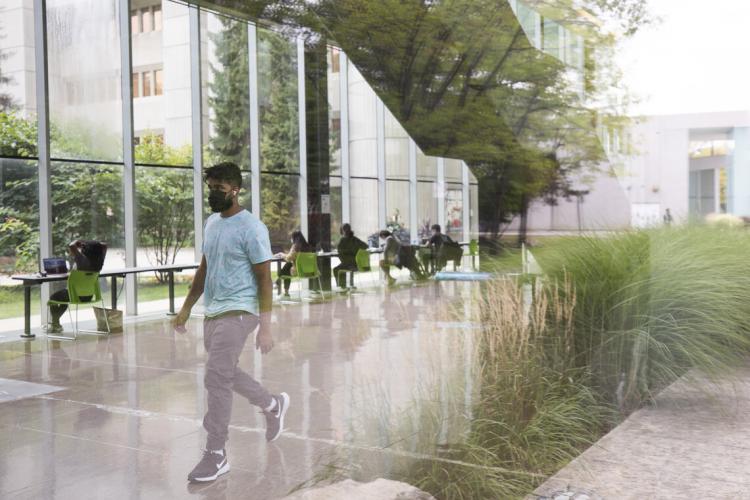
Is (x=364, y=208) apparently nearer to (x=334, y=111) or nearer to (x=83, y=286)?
(x=334, y=111)

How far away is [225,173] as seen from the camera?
2562 mm

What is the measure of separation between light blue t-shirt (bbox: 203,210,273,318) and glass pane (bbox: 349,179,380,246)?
61 centimetres

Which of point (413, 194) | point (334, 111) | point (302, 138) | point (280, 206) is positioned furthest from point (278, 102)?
point (413, 194)

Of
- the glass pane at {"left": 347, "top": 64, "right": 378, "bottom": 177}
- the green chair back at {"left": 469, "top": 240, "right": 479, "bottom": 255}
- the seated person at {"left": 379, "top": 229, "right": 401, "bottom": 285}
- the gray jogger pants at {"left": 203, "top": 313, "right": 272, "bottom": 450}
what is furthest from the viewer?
the green chair back at {"left": 469, "top": 240, "right": 479, "bottom": 255}

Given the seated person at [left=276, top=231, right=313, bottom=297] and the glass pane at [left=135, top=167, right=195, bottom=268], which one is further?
the seated person at [left=276, top=231, right=313, bottom=297]

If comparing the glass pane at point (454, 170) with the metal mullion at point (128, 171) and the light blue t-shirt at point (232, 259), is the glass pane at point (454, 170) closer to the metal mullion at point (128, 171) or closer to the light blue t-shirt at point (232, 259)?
the light blue t-shirt at point (232, 259)

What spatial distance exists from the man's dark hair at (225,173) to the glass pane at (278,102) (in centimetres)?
13

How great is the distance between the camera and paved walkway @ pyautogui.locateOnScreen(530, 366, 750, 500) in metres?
3.21

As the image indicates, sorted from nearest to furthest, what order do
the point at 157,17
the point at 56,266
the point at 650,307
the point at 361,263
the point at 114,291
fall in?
the point at 114,291, the point at 157,17, the point at 361,263, the point at 56,266, the point at 650,307

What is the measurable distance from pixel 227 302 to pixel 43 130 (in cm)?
110

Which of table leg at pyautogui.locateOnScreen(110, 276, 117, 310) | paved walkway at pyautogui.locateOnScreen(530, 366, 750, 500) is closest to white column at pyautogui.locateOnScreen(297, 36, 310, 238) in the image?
table leg at pyautogui.locateOnScreen(110, 276, 117, 310)

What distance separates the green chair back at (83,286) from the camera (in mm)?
2947

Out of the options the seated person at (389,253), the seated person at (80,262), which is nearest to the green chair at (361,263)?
the seated person at (389,253)

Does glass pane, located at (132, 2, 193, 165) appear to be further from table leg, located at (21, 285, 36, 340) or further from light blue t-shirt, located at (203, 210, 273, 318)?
table leg, located at (21, 285, 36, 340)
